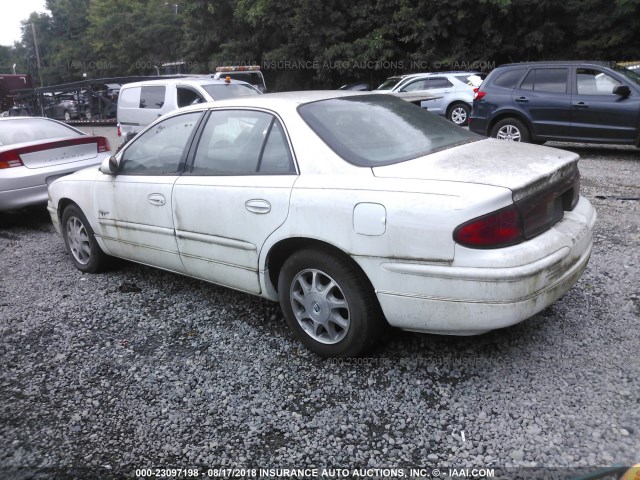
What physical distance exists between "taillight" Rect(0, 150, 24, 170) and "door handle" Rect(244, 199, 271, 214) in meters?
4.73

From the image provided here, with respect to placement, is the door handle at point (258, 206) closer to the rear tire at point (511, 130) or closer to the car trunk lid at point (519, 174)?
the car trunk lid at point (519, 174)

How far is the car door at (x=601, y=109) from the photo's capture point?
8336 mm

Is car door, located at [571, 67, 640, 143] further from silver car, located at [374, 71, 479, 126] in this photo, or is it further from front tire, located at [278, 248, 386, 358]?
front tire, located at [278, 248, 386, 358]

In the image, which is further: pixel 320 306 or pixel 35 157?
pixel 35 157

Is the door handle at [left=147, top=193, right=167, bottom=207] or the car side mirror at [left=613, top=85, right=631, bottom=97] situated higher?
the car side mirror at [left=613, top=85, right=631, bottom=97]

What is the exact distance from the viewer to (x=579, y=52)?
1877cm

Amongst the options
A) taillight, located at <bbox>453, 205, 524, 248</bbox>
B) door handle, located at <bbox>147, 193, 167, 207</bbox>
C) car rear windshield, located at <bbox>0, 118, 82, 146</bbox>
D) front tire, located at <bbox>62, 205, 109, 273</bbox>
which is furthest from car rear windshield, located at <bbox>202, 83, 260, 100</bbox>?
taillight, located at <bbox>453, 205, 524, 248</bbox>

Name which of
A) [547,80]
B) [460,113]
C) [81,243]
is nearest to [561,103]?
[547,80]

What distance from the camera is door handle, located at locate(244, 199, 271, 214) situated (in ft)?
10.4

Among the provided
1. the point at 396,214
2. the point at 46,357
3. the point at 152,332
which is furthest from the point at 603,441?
the point at 46,357

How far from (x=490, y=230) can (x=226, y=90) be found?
905 centimetres

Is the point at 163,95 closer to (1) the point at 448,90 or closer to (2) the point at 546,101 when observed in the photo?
(2) the point at 546,101

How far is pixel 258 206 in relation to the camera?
3.22m

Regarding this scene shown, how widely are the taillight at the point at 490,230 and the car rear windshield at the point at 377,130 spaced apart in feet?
2.24
